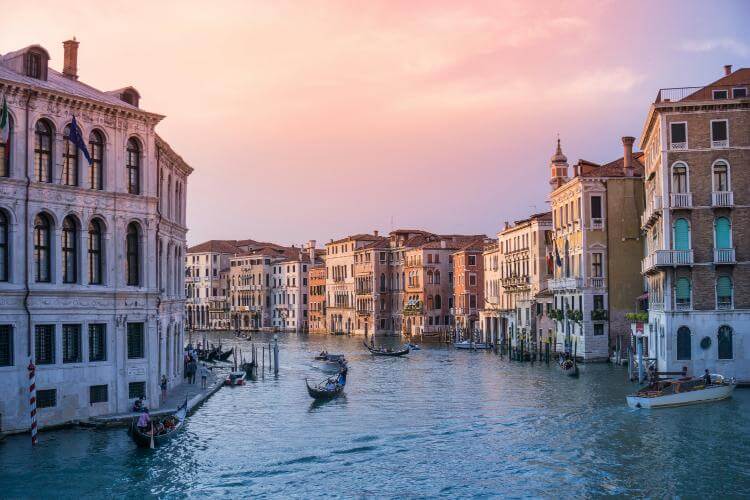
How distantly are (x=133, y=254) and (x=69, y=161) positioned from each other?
287 centimetres

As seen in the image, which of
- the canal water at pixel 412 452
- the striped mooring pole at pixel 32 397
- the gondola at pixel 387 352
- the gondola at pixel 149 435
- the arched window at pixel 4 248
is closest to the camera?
the canal water at pixel 412 452

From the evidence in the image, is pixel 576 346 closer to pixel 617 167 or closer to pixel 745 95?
pixel 617 167

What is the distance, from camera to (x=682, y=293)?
98.7 ft

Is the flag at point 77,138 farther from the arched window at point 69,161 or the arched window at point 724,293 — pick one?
the arched window at point 724,293

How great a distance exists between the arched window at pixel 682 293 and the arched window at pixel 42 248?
19.5 m

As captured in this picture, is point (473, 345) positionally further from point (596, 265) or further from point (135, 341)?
point (135, 341)

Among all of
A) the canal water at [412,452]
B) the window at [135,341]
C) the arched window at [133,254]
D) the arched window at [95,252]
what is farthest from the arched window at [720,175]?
the arched window at [95,252]

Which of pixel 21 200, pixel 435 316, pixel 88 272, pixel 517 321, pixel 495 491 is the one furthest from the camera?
pixel 435 316

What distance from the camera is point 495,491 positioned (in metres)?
16.8

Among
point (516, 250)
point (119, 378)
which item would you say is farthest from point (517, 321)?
point (119, 378)

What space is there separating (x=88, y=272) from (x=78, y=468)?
5.63 metres

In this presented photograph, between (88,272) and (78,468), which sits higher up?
(88,272)

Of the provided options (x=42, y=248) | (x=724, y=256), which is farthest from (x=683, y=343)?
(x=42, y=248)

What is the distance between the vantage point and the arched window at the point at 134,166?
23.0 m
